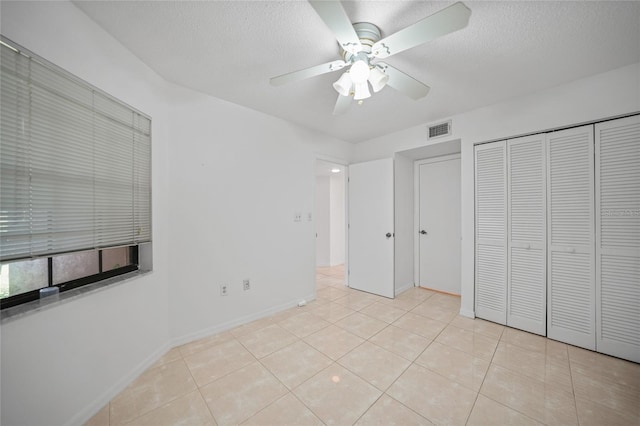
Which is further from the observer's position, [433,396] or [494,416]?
[433,396]

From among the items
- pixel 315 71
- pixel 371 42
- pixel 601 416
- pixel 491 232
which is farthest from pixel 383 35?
pixel 601 416

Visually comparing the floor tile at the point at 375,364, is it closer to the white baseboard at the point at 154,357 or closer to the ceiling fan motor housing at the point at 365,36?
the white baseboard at the point at 154,357

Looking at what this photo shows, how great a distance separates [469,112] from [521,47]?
1124 mm

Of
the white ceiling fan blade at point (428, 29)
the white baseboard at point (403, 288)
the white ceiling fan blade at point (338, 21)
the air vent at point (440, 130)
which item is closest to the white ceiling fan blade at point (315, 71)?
the white ceiling fan blade at point (338, 21)

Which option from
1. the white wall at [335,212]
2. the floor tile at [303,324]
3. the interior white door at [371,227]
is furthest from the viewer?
the white wall at [335,212]

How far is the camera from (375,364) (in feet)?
6.31

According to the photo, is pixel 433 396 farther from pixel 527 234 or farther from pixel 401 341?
pixel 527 234

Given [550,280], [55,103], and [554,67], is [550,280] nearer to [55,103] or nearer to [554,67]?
[554,67]

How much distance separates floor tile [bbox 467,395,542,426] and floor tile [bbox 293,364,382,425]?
586mm

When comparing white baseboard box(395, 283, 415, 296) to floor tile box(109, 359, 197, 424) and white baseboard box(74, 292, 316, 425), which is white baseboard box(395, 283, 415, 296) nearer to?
Result: white baseboard box(74, 292, 316, 425)

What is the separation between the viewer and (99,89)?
152 centimetres

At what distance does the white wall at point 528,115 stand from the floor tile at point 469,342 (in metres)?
0.48

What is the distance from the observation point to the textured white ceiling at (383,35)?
138cm

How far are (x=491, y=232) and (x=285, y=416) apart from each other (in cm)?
275
